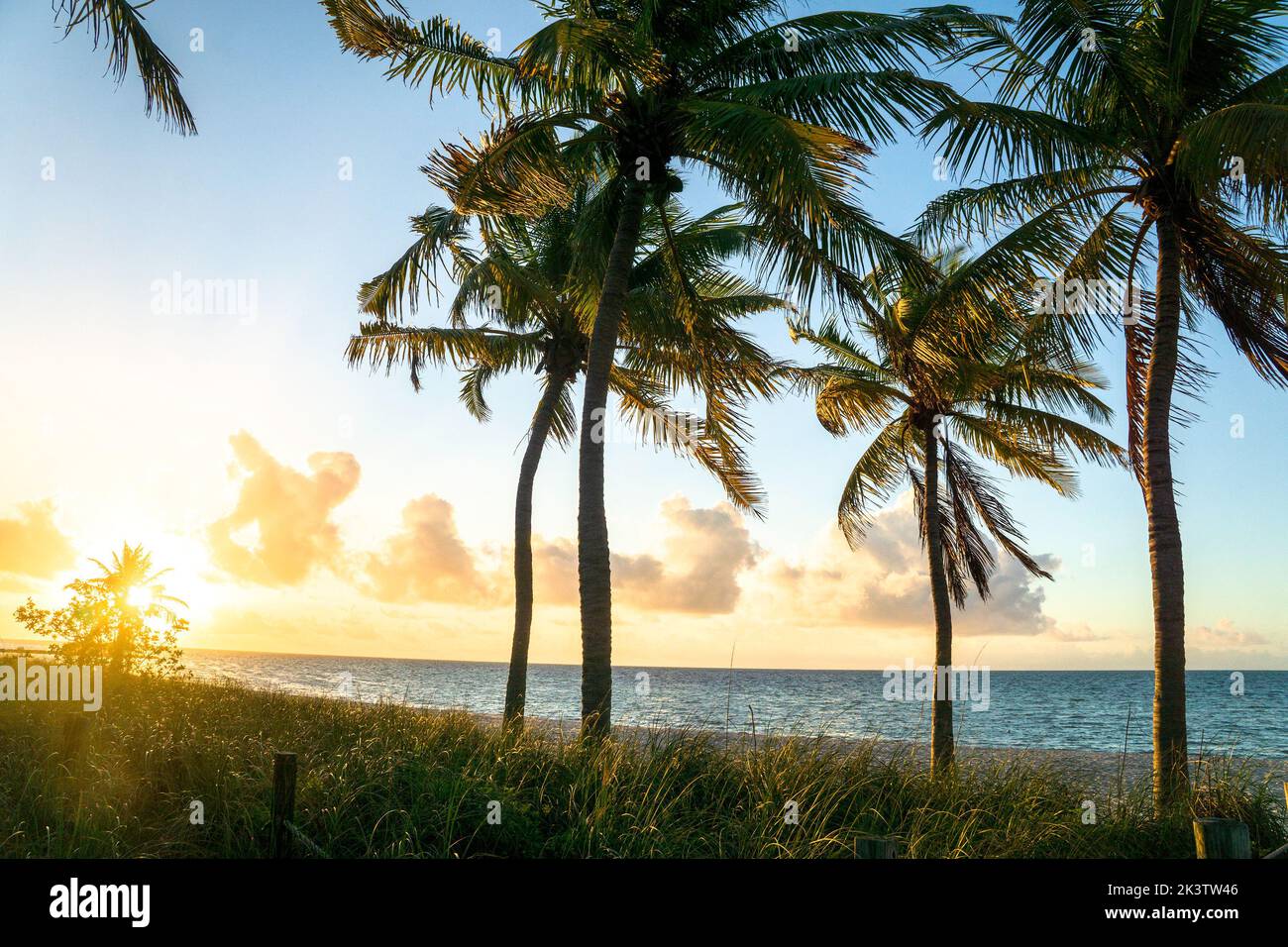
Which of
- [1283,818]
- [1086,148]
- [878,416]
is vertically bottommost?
[1283,818]

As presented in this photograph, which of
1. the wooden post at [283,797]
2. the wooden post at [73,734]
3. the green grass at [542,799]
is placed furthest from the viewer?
the wooden post at [73,734]

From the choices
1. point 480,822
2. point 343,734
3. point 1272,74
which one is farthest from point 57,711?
point 1272,74

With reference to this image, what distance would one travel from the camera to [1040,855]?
627 centimetres

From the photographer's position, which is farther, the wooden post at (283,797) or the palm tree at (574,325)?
the palm tree at (574,325)

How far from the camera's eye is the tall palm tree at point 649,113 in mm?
8484

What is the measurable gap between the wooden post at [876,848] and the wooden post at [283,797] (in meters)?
3.77

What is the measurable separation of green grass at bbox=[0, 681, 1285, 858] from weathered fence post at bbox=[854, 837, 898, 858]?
2.30 meters

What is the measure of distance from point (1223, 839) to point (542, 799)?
483 cm

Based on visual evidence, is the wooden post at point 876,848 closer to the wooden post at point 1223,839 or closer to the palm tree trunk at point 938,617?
the wooden post at point 1223,839

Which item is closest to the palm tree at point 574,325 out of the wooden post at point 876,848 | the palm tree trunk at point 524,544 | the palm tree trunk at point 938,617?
the palm tree trunk at point 524,544

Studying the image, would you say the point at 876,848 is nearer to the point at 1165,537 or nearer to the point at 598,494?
the point at 598,494
